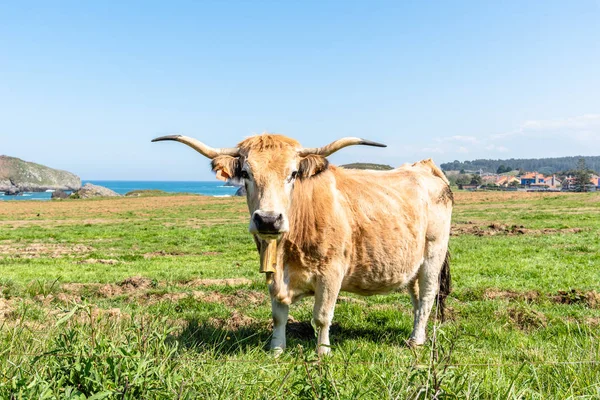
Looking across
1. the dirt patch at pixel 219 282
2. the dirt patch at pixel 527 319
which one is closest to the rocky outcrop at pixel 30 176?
the dirt patch at pixel 219 282

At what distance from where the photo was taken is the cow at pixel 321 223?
4.95m

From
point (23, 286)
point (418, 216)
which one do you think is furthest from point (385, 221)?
point (23, 286)

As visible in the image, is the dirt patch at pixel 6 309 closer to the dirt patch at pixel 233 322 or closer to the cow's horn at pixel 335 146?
the dirt patch at pixel 233 322

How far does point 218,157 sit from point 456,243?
1343 centimetres

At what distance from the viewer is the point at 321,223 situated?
542 centimetres

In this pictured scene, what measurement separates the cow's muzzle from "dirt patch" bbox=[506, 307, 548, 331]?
13.8ft

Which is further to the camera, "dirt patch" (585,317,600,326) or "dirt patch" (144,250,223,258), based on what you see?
"dirt patch" (144,250,223,258)

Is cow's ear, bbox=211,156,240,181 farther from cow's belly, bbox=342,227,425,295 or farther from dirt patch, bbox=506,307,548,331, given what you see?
dirt patch, bbox=506,307,548,331

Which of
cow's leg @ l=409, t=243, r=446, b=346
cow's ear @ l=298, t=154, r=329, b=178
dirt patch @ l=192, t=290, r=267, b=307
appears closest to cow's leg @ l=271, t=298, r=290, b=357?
cow's ear @ l=298, t=154, r=329, b=178

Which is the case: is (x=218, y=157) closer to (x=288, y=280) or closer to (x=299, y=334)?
(x=288, y=280)

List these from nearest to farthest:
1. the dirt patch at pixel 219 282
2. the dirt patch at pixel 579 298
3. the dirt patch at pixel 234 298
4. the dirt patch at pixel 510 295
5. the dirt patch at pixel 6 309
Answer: the dirt patch at pixel 6 309, the dirt patch at pixel 579 298, the dirt patch at pixel 234 298, the dirt patch at pixel 510 295, the dirt patch at pixel 219 282

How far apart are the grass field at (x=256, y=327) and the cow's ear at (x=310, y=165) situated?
75.5 inches

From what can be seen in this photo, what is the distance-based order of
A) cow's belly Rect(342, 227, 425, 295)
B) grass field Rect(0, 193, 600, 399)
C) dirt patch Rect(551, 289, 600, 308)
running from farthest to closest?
dirt patch Rect(551, 289, 600, 308), cow's belly Rect(342, 227, 425, 295), grass field Rect(0, 193, 600, 399)

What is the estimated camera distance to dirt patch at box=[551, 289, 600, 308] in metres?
8.02
